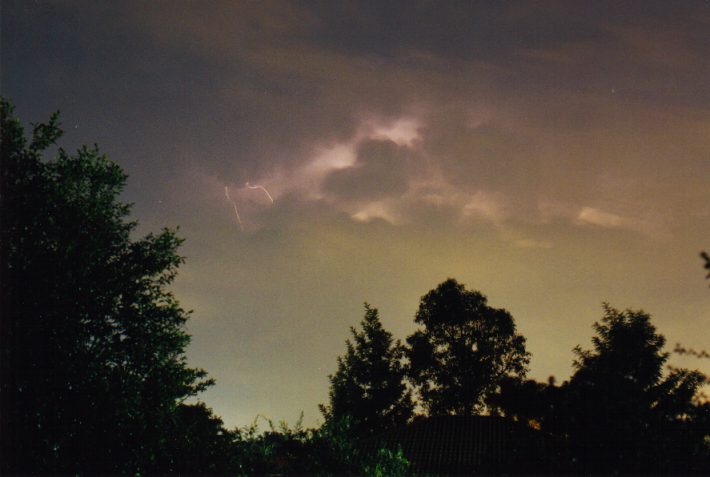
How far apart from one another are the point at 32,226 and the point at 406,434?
2802cm

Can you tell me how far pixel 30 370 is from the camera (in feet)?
59.2

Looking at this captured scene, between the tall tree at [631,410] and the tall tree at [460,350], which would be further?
the tall tree at [460,350]

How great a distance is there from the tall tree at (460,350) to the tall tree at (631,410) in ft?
107

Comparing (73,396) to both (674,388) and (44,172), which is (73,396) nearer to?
(44,172)

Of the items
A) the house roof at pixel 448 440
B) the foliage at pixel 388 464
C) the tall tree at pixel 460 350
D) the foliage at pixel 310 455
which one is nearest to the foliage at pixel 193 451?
the foliage at pixel 310 455

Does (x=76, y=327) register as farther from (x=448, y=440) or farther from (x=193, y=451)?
(x=448, y=440)

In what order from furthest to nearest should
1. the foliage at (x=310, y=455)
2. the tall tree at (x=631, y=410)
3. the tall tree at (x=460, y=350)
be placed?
the tall tree at (x=460, y=350) < the foliage at (x=310, y=455) < the tall tree at (x=631, y=410)

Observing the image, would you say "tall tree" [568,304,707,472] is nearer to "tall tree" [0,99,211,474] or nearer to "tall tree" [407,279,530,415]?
"tall tree" [0,99,211,474]

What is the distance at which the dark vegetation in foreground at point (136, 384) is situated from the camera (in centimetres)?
1183

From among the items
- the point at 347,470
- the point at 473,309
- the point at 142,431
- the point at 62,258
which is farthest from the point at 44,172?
the point at 473,309

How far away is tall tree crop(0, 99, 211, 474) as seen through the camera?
18.0 m

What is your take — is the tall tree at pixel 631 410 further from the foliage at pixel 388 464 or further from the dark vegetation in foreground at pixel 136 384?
the foliage at pixel 388 464

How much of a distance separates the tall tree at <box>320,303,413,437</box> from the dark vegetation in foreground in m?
34.0

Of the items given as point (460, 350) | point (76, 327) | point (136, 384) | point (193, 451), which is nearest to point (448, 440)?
point (460, 350)
